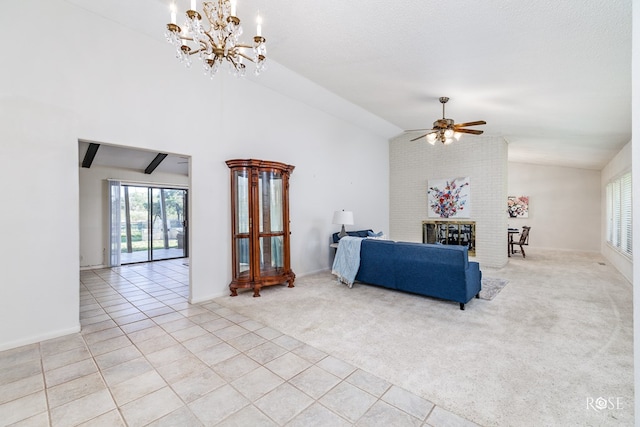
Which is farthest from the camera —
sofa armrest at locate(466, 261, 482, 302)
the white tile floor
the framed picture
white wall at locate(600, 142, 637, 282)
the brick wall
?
the framed picture

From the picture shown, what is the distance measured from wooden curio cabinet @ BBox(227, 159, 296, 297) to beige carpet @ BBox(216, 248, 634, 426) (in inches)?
10.7

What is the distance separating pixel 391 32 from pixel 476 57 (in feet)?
3.63

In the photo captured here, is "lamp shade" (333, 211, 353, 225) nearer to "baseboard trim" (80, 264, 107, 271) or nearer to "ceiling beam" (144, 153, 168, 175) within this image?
"ceiling beam" (144, 153, 168, 175)

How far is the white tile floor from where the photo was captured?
1772mm

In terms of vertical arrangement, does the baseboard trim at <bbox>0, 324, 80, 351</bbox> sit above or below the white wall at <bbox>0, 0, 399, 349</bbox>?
below

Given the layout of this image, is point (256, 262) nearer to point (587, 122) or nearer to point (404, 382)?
point (404, 382)

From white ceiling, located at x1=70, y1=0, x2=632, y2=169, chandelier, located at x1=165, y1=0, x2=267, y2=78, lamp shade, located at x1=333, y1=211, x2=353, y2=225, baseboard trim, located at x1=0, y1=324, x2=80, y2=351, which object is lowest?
baseboard trim, located at x1=0, y1=324, x2=80, y2=351

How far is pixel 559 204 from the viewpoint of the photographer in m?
9.10

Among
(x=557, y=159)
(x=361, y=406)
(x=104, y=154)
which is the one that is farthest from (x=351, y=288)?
(x=557, y=159)

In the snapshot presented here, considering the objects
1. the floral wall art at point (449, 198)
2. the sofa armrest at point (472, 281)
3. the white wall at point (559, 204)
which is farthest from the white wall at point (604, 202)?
the sofa armrest at point (472, 281)

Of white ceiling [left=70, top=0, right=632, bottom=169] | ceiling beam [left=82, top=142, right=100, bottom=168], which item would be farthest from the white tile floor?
ceiling beam [left=82, top=142, right=100, bottom=168]

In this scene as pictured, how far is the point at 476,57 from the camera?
10.9 ft

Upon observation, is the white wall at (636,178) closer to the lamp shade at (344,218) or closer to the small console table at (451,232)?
the lamp shade at (344,218)

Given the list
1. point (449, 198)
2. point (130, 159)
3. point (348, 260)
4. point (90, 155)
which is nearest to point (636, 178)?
point (348, 260)
